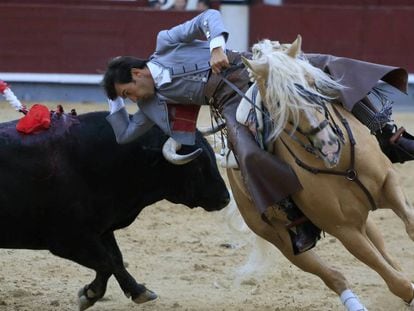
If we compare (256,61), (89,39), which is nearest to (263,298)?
(256,61)

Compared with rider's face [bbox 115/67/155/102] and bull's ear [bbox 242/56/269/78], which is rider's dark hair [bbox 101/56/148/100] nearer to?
rider's face [bbox 115/67/155/102]

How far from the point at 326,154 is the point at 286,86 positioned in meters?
0.30

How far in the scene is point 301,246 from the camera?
448 centimetres

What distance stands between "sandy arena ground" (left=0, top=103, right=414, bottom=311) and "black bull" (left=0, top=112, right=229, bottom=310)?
35cm

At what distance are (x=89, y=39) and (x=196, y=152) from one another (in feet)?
20.4

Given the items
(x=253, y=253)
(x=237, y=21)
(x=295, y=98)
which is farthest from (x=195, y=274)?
(x=237, y=21)

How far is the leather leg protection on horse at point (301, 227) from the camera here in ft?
14.5

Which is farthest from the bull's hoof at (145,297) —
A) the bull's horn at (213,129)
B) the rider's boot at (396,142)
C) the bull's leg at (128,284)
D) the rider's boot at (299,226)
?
the rider's boot at (396,142)

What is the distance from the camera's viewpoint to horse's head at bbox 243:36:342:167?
153 inches

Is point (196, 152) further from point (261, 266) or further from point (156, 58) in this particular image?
point (261, 266)

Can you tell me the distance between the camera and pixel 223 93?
14.8 feet

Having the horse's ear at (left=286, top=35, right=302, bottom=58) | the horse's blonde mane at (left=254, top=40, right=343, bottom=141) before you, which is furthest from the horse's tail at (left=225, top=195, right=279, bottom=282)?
the horse's ear at (left=286, top=35, right=302, bottom=58)

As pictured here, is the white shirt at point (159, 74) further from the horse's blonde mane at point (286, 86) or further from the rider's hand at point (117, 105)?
the horse's blonde mane at point (286, 86)

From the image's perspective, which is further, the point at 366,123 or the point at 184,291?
the point at 184,291
